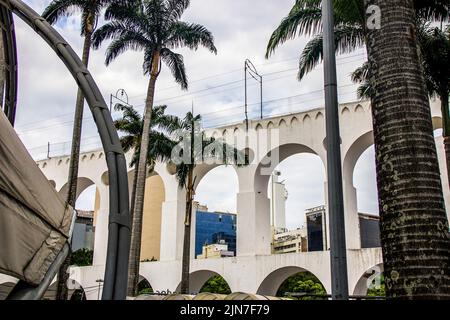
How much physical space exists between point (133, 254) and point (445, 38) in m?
14.6

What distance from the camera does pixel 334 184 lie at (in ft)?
17.6

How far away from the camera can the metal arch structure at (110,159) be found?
16.4ft

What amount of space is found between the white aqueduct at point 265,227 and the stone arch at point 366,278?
22 millimetres

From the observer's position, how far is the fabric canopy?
4.33 meters

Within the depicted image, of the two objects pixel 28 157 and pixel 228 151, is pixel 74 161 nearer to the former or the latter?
pixel 228 151

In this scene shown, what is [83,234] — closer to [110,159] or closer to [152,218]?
[152,218]

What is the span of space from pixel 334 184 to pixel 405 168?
777 mm

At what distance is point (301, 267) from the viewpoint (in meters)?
24.0

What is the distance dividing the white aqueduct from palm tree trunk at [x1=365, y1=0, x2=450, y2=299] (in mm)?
17009

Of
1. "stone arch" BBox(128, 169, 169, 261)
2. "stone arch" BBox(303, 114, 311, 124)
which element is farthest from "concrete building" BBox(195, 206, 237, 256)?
"stone arch" BBox(303, 114, 311, 124)

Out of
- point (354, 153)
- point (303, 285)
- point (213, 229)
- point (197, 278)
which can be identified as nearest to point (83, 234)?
point (213, 229)

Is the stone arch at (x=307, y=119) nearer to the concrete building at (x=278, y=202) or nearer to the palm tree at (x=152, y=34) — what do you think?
the palm tree at (x=152, y=34)

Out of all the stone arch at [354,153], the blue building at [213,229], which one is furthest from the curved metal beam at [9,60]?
the blue building at [213,229]
